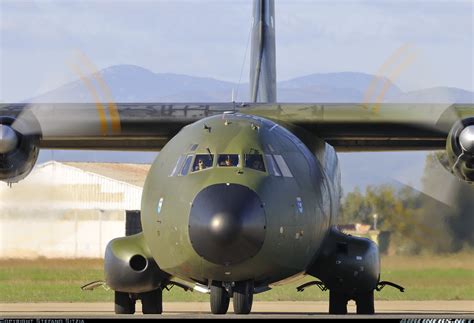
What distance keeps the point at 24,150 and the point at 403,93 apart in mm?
7295

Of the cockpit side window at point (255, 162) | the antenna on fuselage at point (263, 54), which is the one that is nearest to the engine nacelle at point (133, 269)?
the cockpit side window at point (255, 162)

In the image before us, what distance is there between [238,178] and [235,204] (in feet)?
2.46

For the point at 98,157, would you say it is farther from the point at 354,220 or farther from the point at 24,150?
the point at 24,150

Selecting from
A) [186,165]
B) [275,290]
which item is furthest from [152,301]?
[275,290]

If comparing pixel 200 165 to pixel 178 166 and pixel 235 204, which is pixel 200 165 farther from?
pixel 235 204

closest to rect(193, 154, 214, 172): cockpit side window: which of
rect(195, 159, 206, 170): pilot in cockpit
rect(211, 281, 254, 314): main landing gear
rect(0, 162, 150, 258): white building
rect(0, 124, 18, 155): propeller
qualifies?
rect(195, 159, 206, 170): pilot in cockpit

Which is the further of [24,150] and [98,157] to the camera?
[98,157]

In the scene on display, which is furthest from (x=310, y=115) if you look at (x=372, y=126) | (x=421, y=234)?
(x=421, y=234)

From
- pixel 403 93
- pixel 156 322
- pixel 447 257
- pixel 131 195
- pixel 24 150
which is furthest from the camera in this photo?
pixel 131 195

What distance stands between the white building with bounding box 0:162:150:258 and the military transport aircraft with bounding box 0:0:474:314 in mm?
2468

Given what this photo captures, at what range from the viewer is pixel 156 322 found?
492 inches

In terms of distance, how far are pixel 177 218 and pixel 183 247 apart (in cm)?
39

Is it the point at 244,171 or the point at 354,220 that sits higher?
the point at 244,171

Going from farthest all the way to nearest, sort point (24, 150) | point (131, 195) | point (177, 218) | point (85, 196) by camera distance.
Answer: point (131, 195), point (85, 196), point (24, 150), point (177, 218)
